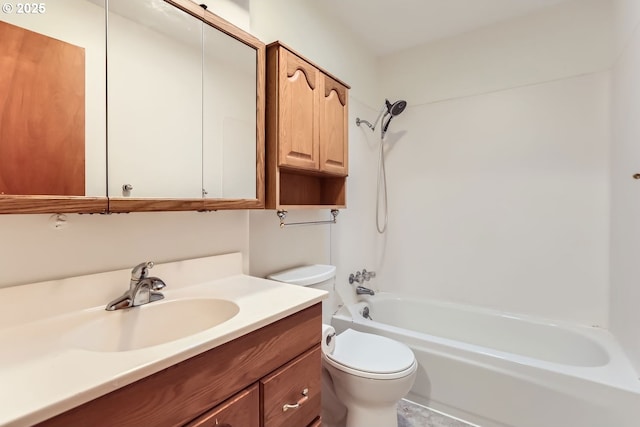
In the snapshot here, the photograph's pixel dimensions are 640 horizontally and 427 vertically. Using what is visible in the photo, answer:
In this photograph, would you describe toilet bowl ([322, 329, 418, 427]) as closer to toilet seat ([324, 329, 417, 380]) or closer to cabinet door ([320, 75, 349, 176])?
toilet seat ([324, 329, 417, 380])

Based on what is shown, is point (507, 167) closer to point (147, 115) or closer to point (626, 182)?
point (626, 182)

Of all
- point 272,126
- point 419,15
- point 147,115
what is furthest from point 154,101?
point 419,15

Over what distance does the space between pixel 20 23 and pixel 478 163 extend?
2.53 m

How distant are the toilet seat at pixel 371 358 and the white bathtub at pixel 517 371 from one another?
→ 31 cm

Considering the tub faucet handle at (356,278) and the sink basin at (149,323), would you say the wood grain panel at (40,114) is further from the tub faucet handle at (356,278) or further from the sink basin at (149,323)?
the tub faucet handle at (356,278)

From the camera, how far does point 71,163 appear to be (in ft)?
2.79

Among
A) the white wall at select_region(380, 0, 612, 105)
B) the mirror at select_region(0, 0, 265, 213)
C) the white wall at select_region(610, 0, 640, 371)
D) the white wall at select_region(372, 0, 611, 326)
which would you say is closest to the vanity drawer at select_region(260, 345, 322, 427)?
the mirror at select_region(0, 0, 265, 213)

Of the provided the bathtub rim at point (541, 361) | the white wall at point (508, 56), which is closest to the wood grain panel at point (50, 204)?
the bathtub rim at point (541, 361)

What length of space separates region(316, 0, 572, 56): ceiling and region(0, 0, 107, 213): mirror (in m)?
1.60

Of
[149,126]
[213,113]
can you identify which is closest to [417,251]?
[213,113]

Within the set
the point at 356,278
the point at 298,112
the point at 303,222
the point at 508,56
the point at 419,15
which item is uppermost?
the point at 419,15

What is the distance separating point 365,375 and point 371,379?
0.03 metres

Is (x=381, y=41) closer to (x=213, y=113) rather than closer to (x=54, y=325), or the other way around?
(x=213, y=113)

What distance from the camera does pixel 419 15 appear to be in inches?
82.4
